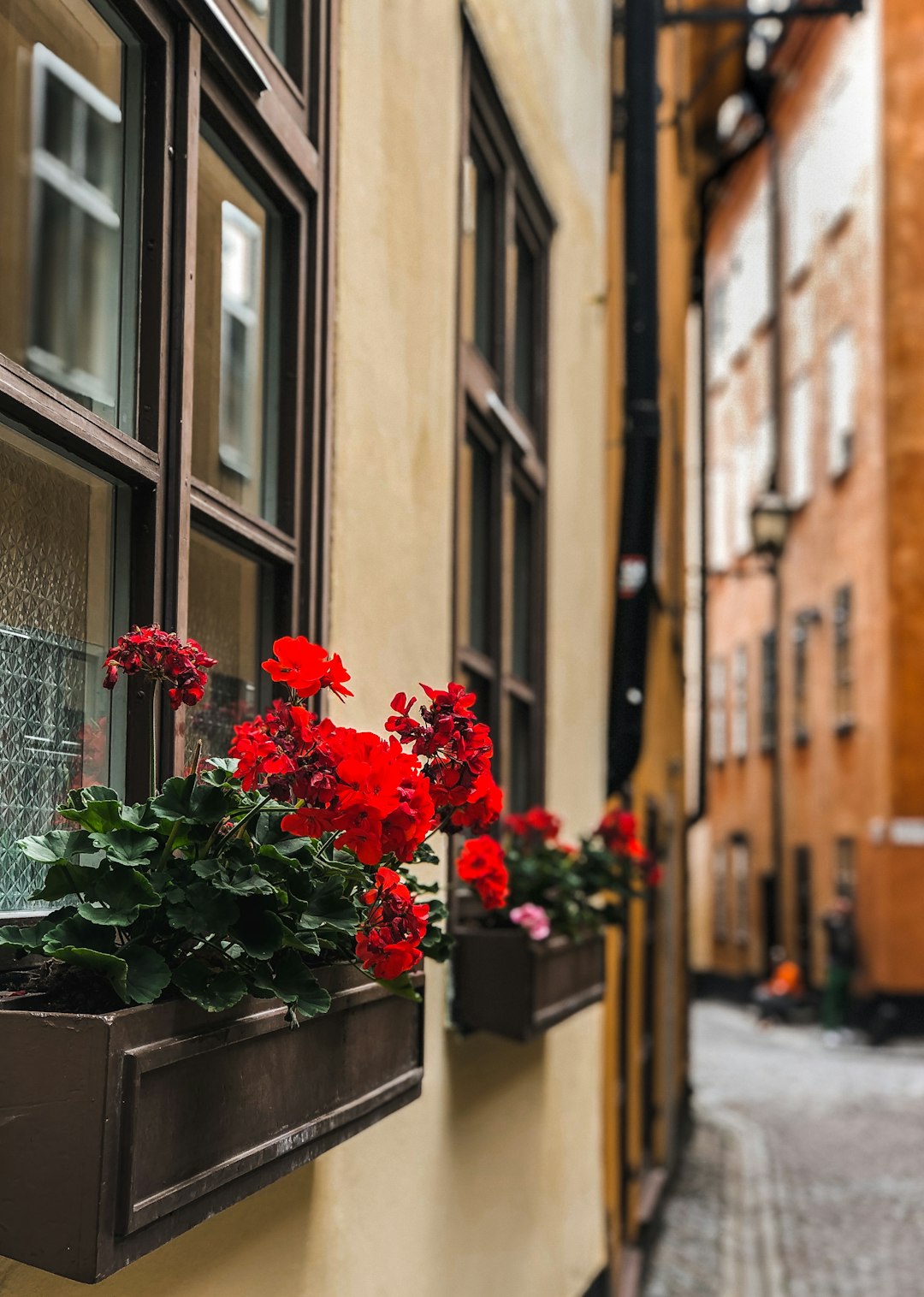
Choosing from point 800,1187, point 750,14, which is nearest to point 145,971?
point 750,14

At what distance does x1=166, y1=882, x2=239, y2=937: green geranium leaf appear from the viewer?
1.87 meters

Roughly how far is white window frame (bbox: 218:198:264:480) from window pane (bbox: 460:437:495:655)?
5.43ft

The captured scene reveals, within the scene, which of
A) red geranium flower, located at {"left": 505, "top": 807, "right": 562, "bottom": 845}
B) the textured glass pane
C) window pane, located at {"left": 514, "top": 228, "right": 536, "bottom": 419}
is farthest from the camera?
window pane, located at {"left": 514, "top": 228, "right": 536, "bottom": 419}

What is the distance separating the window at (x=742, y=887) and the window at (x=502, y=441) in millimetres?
24753

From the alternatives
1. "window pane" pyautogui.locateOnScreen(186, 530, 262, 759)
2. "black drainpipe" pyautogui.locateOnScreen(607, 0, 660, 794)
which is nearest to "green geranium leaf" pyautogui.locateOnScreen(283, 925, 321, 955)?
"window pane" pyautogui.locateOnScreen(186, 530, 262, 759)

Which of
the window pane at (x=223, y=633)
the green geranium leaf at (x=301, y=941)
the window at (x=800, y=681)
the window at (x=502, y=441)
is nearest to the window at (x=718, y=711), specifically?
the window at (x=800, y=681)

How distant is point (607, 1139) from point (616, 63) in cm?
467

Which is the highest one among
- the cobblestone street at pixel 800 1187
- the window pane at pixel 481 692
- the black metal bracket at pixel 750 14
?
the black metal bracket at pixel 750 14

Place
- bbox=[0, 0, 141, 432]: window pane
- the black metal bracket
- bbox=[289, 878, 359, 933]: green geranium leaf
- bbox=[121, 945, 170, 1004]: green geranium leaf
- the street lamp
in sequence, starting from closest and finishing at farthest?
bbox=[121, 945, 170, 1004]: green geranium leaf
bbox=[289, 878, 359, 933]: green geranium leaf
bbox=[0, 0, 141, 432]: window pane
the black metal bracket
the street lamp

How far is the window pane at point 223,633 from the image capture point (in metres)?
2.69

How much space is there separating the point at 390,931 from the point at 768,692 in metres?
27.0

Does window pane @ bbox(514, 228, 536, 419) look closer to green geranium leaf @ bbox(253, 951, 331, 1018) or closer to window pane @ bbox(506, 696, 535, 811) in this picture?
window pane @ bbox(506, 696, 535, 811)

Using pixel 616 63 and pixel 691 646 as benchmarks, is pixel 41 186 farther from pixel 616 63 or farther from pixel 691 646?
pixel 691 646

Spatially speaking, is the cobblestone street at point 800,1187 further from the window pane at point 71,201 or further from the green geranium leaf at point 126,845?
the green geranium leaf at point 126,845
